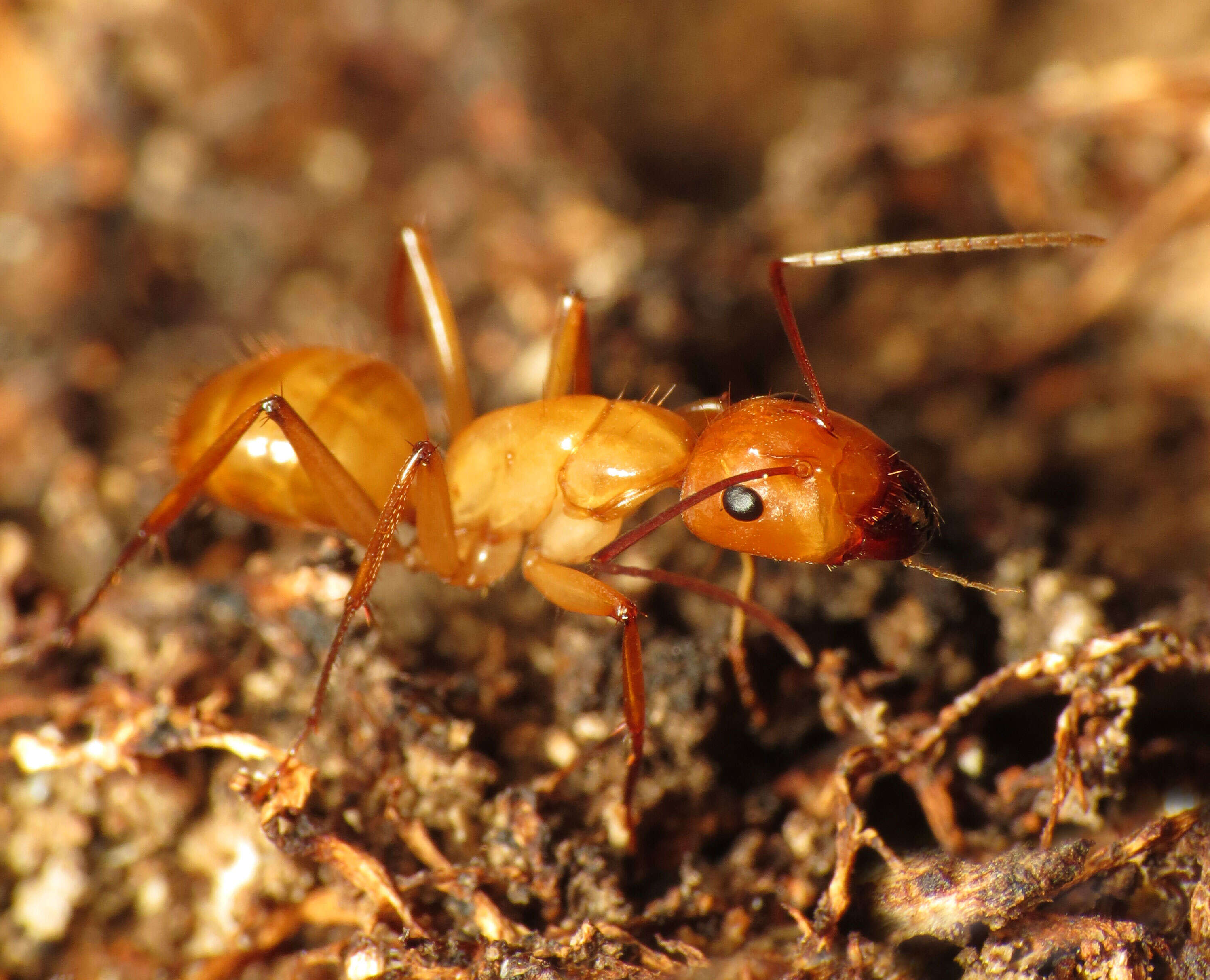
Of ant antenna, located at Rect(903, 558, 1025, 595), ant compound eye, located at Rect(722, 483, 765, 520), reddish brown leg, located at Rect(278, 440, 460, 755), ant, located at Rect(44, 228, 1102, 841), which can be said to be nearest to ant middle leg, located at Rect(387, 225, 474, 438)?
ant, located at Rect(44, 228, 1102, 841)

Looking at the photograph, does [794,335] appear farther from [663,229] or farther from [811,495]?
[663,229]

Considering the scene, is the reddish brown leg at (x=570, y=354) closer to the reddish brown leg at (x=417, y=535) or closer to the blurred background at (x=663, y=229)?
the blurred background at (x=663, y=229)

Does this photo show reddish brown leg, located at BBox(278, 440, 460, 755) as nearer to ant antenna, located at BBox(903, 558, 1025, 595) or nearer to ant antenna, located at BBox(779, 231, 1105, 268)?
ant antenna, located at BBox(779, 231, 1105, 268)

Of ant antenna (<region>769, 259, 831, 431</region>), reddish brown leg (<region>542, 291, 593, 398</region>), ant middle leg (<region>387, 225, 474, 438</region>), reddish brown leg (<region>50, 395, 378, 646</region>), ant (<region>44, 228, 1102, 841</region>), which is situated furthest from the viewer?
ant middle leg (<region>387, 225, 474, 438</region>)

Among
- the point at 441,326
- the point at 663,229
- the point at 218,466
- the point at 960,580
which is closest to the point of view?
the point at 960,580

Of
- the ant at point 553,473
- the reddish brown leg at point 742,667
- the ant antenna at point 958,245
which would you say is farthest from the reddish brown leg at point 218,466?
the ant antenna at point 958,245

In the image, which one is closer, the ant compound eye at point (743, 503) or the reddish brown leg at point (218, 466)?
the ant compound eye at point (743, 503)

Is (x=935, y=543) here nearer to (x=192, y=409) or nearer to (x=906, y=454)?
(x=906, y=454)

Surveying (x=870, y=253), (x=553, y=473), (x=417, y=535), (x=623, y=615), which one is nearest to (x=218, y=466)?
(x=417, y=535)
